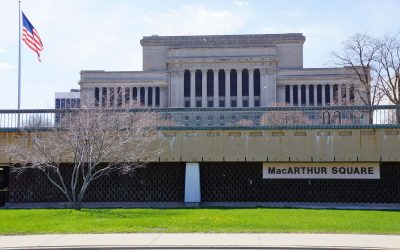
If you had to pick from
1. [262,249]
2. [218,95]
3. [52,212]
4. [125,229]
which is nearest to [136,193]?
[52,212]

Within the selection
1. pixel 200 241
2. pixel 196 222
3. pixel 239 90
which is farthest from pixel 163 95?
pixel 200 241

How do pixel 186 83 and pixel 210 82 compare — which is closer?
pixel 186 83

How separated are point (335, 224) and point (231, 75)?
86.8m

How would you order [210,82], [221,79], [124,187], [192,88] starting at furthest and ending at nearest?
1. [210,82]
2. [221,79]
3. [192,88]
4. [124,187]

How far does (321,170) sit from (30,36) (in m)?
18.5

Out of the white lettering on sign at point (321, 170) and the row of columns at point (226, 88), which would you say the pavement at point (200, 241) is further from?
the row of columns at point (226, 88)

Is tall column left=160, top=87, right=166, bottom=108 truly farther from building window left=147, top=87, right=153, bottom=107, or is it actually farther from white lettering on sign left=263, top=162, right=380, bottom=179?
white lettering on sign left=263, top=162, right=380, bottom=179

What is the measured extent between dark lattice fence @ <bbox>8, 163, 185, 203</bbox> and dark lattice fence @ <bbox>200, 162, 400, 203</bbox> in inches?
51.8

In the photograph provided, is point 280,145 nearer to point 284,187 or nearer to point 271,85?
point 284,187

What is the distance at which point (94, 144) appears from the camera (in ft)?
74.4

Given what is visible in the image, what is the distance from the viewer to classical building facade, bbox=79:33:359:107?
9762 cm

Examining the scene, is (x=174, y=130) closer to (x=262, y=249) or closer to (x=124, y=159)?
(x=124, y=159)

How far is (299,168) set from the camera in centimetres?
2492

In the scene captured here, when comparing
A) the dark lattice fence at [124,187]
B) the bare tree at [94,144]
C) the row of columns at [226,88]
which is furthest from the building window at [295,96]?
the bare tree at [94,144]
